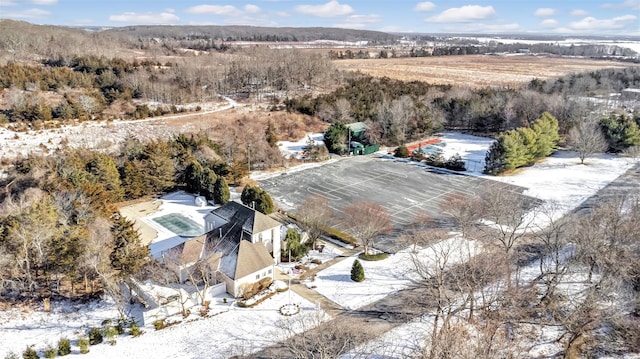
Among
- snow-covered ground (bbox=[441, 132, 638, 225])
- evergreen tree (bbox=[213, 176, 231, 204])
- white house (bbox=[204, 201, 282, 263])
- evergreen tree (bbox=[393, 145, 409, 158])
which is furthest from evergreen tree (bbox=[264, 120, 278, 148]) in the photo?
white house (bbox=[204, 201, 282, 263])

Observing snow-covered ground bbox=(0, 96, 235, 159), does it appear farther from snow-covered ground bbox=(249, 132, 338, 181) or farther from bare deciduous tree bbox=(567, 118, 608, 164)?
bare deciduous tree bbox=(567, 118, 608, 164)

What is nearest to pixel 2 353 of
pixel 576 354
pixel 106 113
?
pixel 576 354

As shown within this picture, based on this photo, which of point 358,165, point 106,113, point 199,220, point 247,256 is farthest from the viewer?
Answer: point 106,113

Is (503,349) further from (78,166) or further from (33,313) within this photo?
(78,166)

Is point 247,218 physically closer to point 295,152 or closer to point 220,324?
point 220,324

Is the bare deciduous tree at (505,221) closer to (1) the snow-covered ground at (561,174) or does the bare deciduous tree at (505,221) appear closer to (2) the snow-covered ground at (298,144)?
(1) the snow-covered ground at (561,174)

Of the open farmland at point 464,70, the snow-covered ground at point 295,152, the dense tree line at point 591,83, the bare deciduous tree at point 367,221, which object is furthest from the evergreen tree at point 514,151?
the open farmland at point 464,70
